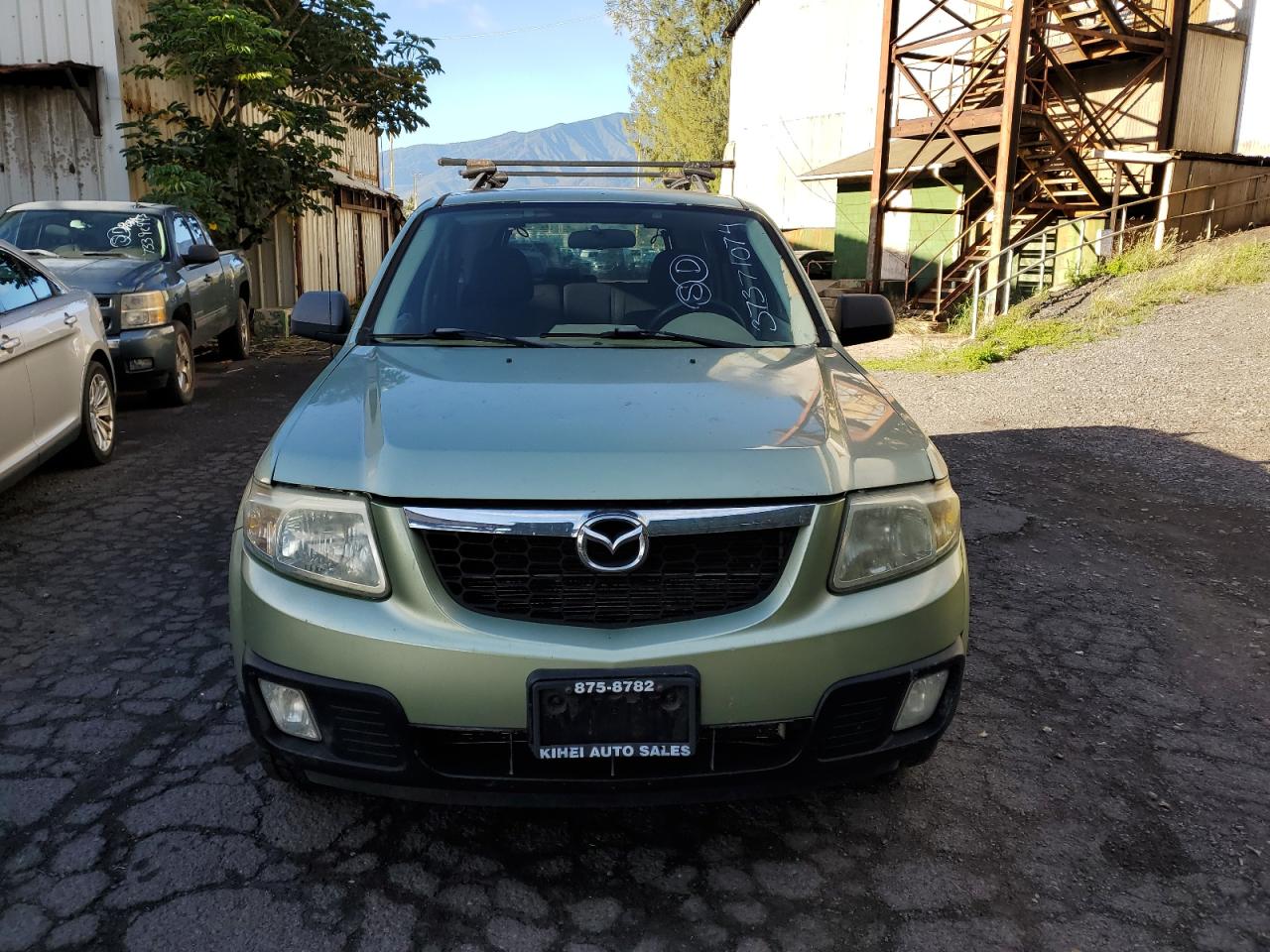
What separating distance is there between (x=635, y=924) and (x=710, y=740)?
0.47 m

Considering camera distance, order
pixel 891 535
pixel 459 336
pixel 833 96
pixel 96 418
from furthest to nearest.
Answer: pixel 833 96
pixel 96 418
pixel 459 336
pixel 891 535

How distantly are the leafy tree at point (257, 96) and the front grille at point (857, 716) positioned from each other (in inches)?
480

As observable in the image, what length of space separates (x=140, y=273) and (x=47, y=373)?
122 inches

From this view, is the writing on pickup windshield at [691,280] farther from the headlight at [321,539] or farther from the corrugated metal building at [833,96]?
the corrugated metal building at [833,96]

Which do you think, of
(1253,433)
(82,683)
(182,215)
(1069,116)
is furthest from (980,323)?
(82,683)

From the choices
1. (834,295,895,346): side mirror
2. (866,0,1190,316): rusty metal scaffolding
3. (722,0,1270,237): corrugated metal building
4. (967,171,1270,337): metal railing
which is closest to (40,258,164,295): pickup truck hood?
(834,295,895,346): side mirror

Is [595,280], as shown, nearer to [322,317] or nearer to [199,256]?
[322,317]

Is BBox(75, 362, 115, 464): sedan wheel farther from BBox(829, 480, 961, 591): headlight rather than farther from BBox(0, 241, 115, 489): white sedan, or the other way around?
BBox(829, 480, 961, 591): headlight

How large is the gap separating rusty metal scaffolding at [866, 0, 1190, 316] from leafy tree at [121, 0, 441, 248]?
7971 mm

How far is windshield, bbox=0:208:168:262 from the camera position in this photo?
→ 9094 mm

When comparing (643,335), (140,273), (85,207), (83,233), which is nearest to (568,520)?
(643,335)

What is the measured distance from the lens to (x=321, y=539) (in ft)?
7.69

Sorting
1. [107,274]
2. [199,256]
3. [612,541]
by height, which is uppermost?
[199,256]

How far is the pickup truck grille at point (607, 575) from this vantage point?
7.40 ft
